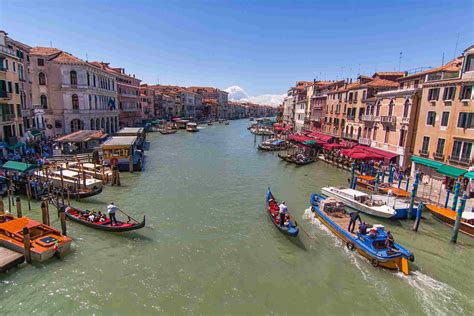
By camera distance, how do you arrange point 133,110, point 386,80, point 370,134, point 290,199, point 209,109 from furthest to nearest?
point 209,109, point 133,110, point 386,80, point 370,134, point 290,199

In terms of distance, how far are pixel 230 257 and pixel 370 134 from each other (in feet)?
97.6

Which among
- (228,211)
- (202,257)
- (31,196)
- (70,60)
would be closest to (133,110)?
(70,60)

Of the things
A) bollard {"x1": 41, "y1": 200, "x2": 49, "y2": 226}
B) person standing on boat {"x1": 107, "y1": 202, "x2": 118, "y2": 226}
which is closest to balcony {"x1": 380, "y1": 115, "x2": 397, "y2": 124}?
person standing on boat {"x1": 107, "y1": 202, "x2": 118, "y2": 226}

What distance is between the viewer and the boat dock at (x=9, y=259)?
43.8 feet

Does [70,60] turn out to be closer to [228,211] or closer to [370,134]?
[228,211]

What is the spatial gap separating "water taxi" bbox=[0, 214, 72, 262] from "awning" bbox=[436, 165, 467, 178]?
2756 cm

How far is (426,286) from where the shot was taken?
535 inches

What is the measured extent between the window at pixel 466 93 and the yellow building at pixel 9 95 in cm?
4109

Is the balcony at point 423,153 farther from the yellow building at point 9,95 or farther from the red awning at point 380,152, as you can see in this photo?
the yellow building at point 9,95

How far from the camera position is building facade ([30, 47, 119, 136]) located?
43.5 m

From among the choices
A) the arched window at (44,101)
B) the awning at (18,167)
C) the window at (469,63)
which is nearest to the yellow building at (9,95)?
the awning at (18,167)

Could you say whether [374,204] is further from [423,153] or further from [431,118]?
[431,118]

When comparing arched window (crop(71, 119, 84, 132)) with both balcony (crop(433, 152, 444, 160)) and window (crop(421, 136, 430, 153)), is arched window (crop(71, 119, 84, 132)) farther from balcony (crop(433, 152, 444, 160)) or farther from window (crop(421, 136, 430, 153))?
balcony (crop(433, 152, 444, 160))

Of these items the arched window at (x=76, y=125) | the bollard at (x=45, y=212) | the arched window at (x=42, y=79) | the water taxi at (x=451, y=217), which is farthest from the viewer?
the arched window at (x=76, y=125)
